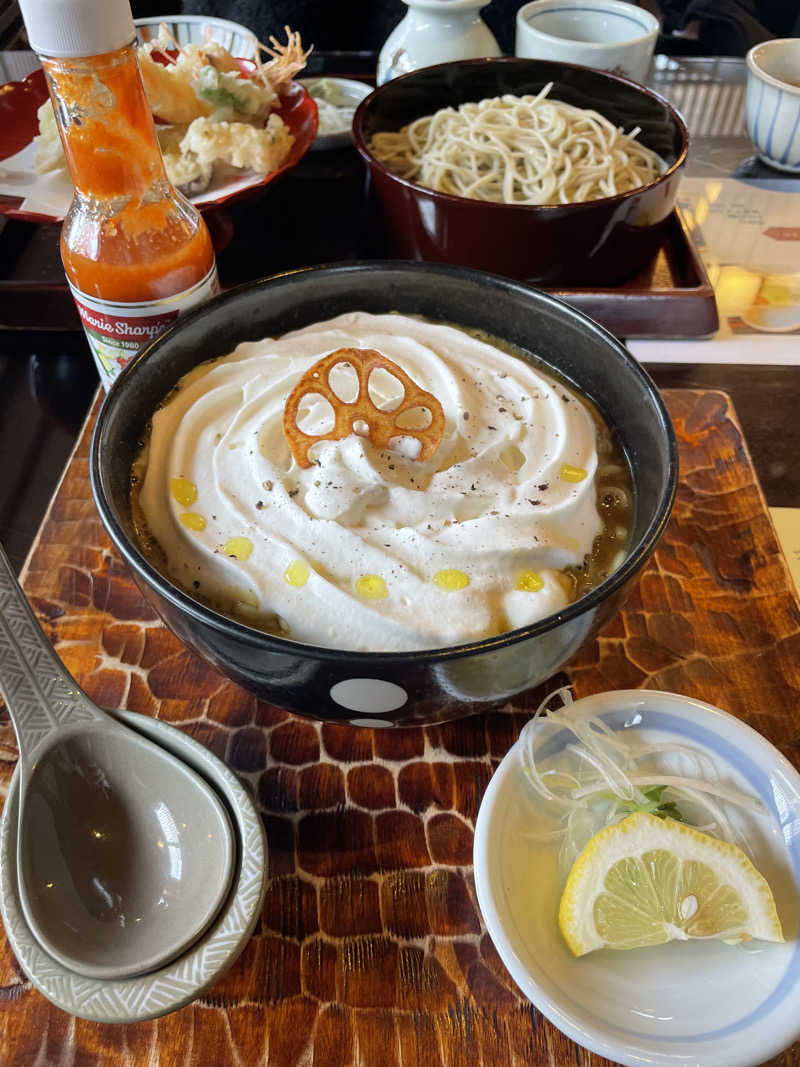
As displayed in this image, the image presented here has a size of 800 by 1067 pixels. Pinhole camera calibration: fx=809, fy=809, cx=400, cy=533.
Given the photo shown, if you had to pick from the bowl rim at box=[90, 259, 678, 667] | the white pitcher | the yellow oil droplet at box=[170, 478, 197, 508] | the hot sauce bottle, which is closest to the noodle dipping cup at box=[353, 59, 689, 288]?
the white pitcher

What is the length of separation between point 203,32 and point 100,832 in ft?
9.66

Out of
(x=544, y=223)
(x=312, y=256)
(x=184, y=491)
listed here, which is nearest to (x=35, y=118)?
(x=312, y=256)

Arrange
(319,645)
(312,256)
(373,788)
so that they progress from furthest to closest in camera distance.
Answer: (312,256) → (373,788) → (319,645)

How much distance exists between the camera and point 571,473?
1.28 m

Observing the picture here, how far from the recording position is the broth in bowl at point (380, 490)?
43.1 inches

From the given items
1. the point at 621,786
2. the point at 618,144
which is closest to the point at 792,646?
the point at 621,786

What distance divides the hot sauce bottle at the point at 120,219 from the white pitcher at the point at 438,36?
1569 millimetres

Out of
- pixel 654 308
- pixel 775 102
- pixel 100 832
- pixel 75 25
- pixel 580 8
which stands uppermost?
pixel 75 25

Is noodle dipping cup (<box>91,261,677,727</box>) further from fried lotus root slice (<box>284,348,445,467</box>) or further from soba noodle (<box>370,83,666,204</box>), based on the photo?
soba noodle (<box>370,83,666,204</box>)

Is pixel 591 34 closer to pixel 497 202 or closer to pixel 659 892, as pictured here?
pixel 497 202

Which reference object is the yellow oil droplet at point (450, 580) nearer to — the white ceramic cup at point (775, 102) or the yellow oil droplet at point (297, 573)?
the yellow oil droplet at point (297, 573)

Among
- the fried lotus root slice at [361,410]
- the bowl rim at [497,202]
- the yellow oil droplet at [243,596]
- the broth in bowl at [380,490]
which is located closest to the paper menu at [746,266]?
the bowl rim at [497,202]

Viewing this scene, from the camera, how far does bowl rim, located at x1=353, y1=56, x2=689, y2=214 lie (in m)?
1.81

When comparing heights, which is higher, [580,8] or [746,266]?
[580,8]
